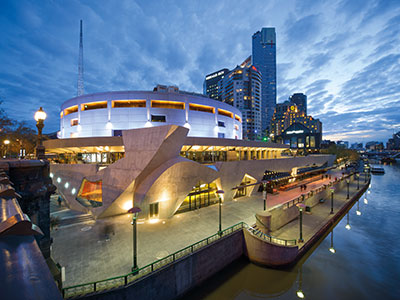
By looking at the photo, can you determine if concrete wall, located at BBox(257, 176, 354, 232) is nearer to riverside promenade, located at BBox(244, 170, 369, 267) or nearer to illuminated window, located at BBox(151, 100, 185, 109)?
riverside promenade, located at BBox(244, 170, 369, 267)

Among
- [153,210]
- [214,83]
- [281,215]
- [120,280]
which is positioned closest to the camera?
[120,280]

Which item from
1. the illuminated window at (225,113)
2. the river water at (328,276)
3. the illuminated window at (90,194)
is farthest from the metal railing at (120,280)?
the illuminated window at (225,113)

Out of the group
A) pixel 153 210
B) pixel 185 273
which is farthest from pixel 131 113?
pixel 185 273

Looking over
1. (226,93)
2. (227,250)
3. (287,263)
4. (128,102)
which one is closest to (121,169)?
(227,250)

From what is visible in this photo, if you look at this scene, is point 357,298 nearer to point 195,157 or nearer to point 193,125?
point 195,157

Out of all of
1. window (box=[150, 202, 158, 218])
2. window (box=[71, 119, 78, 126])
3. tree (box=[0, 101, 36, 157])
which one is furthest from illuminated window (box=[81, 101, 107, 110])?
window (box=[150, 202, 158, 218])

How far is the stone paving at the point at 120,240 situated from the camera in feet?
34.7

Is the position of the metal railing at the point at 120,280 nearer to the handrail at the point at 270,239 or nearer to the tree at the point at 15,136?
the handrail at the point at 270,239

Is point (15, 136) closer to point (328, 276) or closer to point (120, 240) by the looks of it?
point (120, 240)

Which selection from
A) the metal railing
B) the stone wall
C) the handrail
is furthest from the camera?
the handrail

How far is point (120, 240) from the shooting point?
44.7ft

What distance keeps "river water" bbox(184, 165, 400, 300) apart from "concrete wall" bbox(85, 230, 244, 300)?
2.59 feet

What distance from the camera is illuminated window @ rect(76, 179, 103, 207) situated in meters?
20.2

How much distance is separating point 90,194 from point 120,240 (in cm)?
1175
